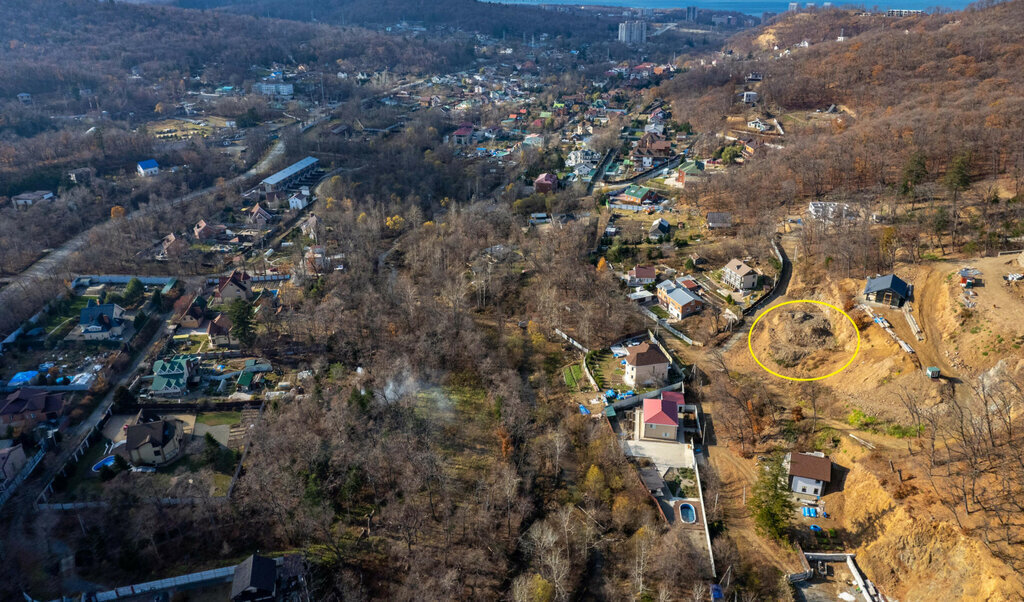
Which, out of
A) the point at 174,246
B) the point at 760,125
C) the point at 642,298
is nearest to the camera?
the point at 642,298

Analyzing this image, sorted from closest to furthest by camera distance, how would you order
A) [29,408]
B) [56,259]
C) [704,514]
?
[704,514] → [29,408] → [56,259]

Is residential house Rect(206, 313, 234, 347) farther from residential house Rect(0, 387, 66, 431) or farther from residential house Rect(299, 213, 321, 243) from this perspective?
residential house Rect(299, 213, 321, 243)

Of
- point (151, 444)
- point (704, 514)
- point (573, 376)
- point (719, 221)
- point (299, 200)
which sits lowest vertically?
point (151, 444)

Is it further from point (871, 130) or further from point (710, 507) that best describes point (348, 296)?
point (871, 130)

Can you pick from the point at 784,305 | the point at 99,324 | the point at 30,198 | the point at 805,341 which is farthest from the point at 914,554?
the point at 30,198

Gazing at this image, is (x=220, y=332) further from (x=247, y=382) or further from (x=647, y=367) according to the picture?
(x=647, y=367)

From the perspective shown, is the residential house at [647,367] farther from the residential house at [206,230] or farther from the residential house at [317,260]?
the residential house at [206,230]

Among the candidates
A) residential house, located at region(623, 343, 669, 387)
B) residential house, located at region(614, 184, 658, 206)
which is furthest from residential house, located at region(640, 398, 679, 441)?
residential house, located at region(614, 184, 658, 206)
